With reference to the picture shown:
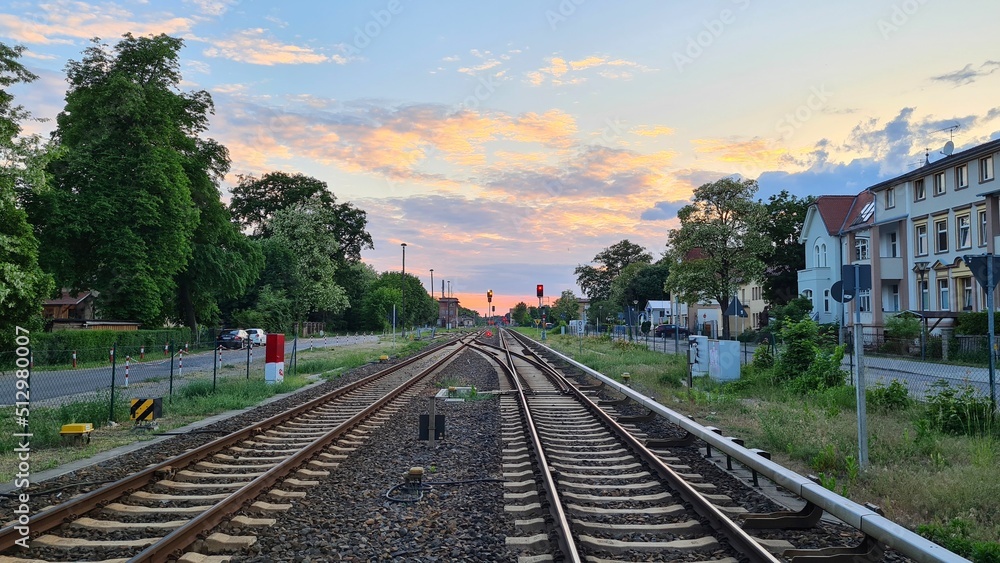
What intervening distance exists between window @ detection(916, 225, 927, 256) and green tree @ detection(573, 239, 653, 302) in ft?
267

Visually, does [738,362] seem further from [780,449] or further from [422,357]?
[422,357]

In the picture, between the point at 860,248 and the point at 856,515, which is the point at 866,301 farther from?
the point at 856,515

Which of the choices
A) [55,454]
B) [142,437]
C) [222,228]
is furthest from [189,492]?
[222,228]

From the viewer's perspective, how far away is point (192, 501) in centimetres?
696

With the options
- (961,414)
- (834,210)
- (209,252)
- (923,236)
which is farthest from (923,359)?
(209,252)

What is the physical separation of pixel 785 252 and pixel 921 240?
2414 cm

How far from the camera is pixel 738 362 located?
1920cm

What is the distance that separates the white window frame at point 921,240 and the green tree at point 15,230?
40.6 meters

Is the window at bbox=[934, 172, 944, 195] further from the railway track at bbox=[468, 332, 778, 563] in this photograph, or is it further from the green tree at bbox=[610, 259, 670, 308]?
the green tree at bbox=[610, 259, 670, 308]

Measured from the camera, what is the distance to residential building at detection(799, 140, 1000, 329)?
32.2 m

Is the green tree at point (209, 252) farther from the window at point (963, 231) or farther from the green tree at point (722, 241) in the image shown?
the window at point (963, 231)

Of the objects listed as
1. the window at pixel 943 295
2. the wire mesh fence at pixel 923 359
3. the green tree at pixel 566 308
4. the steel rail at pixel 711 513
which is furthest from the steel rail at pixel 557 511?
the green tree at pixel 566 308

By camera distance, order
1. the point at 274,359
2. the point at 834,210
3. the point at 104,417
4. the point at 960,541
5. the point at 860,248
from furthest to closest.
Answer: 1. the point at 834,210
2. the point at 860,248
3. the point at 274,359
4. the point at 104,417
5. the point at 960,541

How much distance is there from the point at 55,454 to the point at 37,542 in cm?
485
